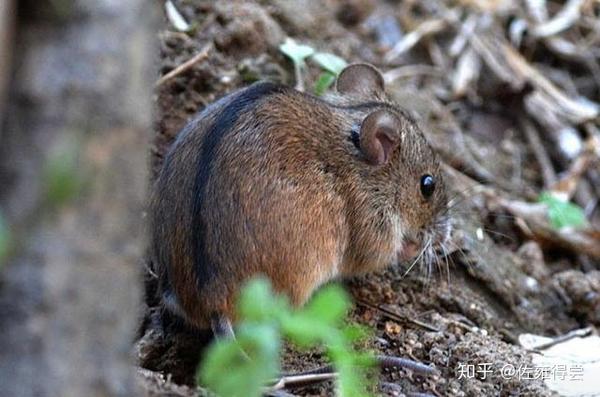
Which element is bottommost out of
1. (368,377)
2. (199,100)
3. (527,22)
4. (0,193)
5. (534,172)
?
(534,172)

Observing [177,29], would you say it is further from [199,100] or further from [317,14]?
[317,14]

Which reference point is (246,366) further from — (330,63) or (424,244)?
(330,63)

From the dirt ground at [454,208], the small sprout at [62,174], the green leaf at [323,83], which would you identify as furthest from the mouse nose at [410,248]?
the small sprout at [62,174]

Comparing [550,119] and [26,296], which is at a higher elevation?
[26,296]

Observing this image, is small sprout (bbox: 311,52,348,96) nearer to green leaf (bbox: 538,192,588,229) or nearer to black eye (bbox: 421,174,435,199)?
black eye (bbox: 421,174,435,199)

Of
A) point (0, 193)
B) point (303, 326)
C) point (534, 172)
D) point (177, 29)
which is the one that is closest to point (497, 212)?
point (534, 172)

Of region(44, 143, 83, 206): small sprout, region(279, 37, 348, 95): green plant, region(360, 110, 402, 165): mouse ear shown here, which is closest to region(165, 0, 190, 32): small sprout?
region(279, 37, 348, 95): green plant

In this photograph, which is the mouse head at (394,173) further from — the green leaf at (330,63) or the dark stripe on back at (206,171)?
the dark stripe on back at (206,171)
